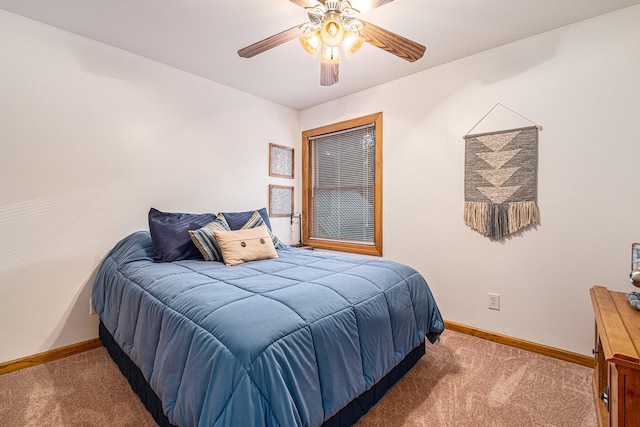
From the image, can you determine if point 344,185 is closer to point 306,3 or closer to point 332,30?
point 332,30

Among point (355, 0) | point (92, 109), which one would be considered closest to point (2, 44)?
point (92, 109)

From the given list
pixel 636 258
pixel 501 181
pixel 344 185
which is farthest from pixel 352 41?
pixel 344 185

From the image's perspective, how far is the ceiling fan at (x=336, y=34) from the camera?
63.8 inches

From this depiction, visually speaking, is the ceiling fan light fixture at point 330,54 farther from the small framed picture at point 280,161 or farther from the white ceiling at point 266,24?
the small framed picture at point 280,161

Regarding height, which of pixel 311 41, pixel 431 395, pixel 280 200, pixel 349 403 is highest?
pixel 311 41

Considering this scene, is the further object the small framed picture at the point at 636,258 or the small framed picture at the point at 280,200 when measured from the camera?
the small framed picture at the point at 280,200

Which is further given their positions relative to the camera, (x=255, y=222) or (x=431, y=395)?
(x=255, y=222)

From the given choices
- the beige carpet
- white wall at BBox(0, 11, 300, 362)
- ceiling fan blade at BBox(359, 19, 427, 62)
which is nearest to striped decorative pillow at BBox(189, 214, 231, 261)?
white wall at BBox(0, 11, 300, 362)

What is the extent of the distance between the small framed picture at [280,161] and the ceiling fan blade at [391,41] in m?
2.12

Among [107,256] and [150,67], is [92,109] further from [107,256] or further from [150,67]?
[107,256]

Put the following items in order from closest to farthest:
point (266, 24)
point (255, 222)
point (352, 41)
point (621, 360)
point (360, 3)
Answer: point (621, 360), point (360, 3), point (352, 41), point (266, 24), point (255, 222)

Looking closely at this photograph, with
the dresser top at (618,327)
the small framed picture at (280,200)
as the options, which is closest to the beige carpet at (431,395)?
the dresser top at (618,327)

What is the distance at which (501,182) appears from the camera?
2.42m

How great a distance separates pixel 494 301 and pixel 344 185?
196cm
